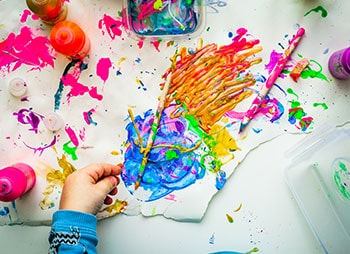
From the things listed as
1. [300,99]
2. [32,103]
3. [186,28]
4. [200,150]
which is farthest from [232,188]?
[32,103]

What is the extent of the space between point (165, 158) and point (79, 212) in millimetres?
191

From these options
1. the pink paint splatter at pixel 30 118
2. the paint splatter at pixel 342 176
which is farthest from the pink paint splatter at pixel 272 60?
the pink paint splatter at pixel 30 118

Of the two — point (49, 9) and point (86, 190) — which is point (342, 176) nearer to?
point (86, 190)

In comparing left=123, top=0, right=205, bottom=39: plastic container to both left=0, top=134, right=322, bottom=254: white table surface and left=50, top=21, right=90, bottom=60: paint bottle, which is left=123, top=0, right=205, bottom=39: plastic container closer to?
left=50, top=21, right=90, bottom=60: paint bottle

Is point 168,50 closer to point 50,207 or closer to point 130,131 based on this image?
point 130,131

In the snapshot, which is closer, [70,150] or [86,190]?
[86,190]

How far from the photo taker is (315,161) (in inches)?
29.6

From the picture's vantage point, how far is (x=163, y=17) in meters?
0.81

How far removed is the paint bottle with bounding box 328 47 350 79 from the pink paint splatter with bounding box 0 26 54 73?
54cm

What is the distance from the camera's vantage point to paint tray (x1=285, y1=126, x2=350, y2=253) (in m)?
0.74

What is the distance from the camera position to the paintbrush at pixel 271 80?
0.77 metres

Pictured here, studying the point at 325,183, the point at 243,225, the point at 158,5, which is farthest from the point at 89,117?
the point at 325,183

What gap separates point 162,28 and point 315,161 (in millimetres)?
386

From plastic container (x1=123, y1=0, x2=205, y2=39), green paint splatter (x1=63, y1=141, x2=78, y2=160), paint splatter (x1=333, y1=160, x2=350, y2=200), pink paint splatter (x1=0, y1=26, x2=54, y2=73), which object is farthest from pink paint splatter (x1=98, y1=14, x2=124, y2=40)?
paint splatter (x1=333, y1=160, x2=350, y2=200)
